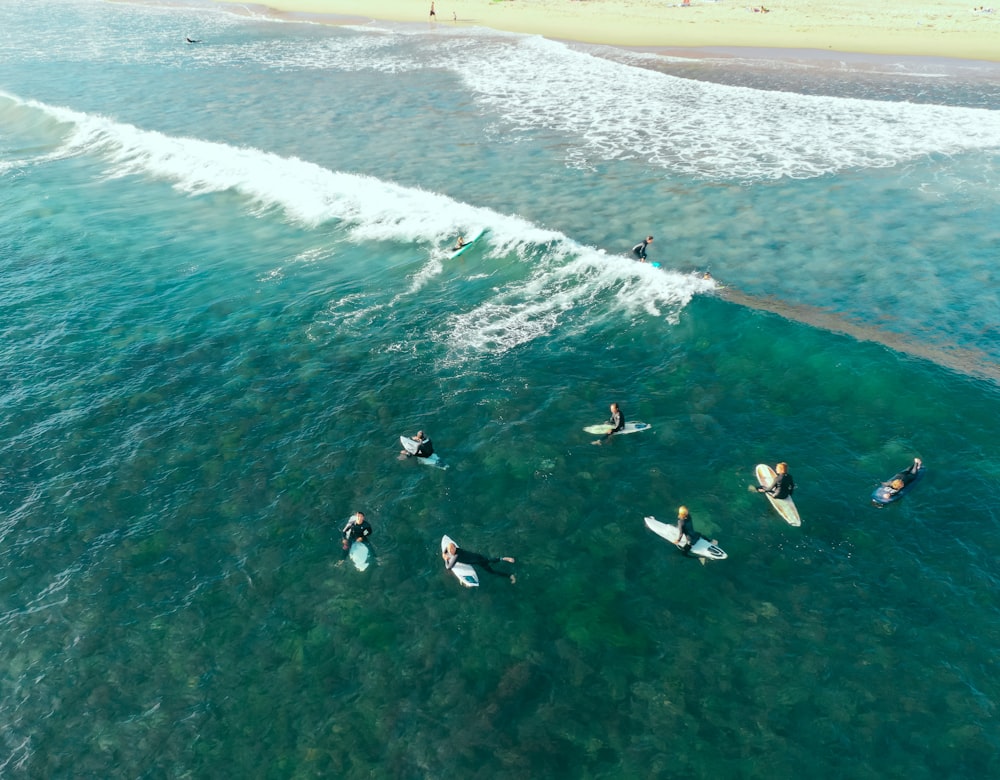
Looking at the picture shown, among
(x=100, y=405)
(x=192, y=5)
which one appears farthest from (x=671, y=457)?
(x=192, y=5)

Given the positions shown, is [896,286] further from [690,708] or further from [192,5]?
[192,5]

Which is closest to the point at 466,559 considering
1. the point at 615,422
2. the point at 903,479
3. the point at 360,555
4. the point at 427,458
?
the point at 360,555

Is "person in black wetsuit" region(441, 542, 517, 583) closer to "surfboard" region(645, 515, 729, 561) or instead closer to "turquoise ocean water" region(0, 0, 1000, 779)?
"turquoise ocean water" region(0, 0, 1000, 779)

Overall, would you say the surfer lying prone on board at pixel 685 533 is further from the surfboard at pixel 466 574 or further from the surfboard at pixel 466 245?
the surfboard at pixel 466 245

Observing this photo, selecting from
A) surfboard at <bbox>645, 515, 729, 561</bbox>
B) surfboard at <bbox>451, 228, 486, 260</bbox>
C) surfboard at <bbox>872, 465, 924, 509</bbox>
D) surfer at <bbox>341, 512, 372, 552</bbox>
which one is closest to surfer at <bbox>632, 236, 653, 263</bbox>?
surfboard at <bbox>451, 228, 486, 260</bbox>

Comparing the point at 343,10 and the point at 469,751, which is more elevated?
the point at 343,10
